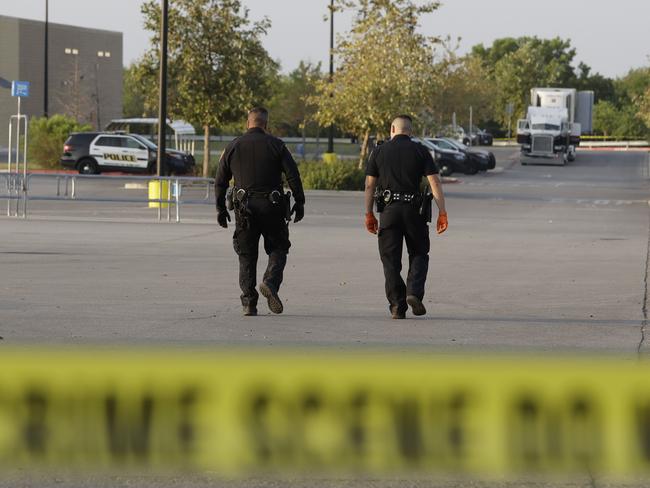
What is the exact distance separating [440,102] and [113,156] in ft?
160

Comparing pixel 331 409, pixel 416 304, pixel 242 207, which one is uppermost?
pixel 242 207

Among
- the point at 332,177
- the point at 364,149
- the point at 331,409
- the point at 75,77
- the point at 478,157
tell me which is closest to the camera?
the point at 331,409

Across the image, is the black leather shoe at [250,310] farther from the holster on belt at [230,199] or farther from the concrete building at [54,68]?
the concrete building at [54,68]

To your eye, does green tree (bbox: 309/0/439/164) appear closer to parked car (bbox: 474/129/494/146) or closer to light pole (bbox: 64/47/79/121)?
light pole (bbox: 64/47/79/121)

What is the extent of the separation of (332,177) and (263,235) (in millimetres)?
29051

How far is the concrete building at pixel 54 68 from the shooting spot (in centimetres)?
8712

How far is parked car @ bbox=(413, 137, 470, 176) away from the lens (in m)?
56.4

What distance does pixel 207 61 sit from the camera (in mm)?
45125

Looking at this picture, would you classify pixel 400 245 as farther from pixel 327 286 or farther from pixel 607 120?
pixel 607 120

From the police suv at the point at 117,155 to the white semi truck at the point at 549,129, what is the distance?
29.8 meters

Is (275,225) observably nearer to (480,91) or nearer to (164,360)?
(164,360)

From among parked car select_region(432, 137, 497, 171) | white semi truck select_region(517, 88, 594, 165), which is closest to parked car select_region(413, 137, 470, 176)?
parked car select_region(432, 137, 497, 171)

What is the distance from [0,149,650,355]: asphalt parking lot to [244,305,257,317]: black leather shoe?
8 cm

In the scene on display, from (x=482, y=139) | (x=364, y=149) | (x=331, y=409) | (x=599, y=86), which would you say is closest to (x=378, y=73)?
(x=364, y=149)
